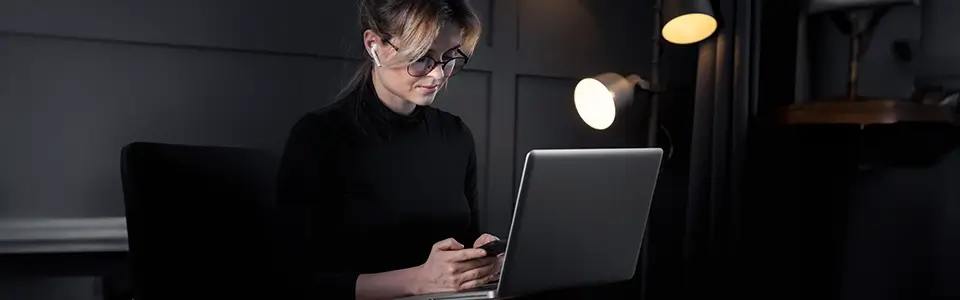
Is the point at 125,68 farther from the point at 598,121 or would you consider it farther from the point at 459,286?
the point at 598,121

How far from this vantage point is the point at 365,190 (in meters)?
1.46

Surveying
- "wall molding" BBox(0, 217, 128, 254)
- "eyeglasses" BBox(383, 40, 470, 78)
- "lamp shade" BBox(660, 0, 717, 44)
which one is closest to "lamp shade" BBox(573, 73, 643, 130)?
"lamp shade" BBox(660, 0, 717, 44)

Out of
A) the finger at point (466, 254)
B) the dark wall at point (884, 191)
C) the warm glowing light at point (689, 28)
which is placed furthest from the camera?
the dark wall at point (884, 191)

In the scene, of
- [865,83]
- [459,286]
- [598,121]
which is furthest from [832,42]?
[459,286]

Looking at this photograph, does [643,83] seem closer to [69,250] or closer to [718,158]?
[718,158]

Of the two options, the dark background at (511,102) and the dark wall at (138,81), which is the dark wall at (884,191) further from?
the dark wall at (138,81)

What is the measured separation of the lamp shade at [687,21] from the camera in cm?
186

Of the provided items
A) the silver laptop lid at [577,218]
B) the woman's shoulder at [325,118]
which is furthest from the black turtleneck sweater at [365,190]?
the silver laptop lid at [577,218]

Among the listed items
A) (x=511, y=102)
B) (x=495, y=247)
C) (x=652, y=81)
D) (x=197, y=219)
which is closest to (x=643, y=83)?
(x=652, y=81)

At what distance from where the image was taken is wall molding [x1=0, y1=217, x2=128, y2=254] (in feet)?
3.92

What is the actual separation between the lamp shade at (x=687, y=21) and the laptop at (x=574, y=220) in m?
0.59

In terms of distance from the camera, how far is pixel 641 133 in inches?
79.2

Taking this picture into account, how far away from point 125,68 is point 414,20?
462 mm

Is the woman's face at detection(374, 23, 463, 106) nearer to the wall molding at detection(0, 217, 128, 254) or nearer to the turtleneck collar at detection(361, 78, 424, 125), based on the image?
the turtleneck collar at detection(361, 78, 424, 125)
